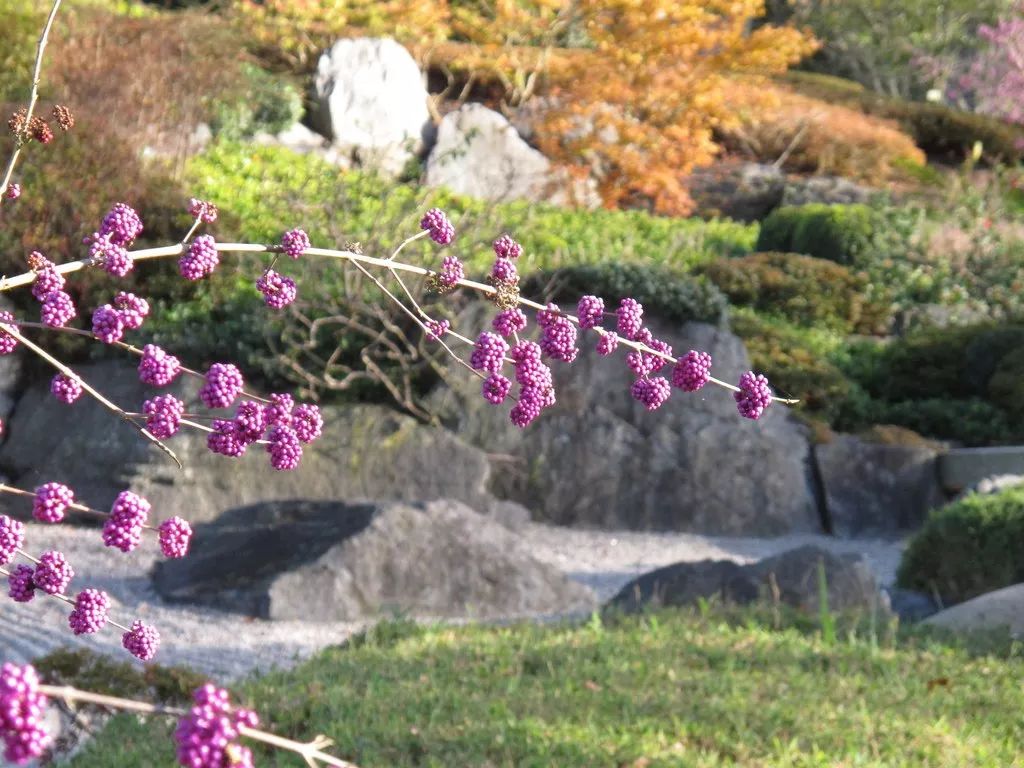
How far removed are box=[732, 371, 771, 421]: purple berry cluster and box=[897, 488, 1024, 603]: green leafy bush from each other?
4952mm

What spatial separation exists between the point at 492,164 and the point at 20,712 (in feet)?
52.8

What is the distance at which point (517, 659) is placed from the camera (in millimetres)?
4395

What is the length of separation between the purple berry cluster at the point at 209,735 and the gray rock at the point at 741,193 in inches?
682

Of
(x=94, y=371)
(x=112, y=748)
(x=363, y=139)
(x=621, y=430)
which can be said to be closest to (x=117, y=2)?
(x=363, y=139)

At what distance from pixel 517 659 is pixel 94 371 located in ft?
17.9

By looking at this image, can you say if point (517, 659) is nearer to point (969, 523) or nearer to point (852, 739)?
point (852, 739)

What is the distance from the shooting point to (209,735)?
0.93 meters


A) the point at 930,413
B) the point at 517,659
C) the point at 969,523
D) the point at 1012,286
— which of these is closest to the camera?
the point at 517,659

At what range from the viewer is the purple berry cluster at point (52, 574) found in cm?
151

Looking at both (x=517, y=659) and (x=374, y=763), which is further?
(x=517, y=659)

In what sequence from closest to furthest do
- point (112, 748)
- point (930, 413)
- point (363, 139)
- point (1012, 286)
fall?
point (112, 748) < point (930, 413) < point (1012, 286) < point (363, 139)

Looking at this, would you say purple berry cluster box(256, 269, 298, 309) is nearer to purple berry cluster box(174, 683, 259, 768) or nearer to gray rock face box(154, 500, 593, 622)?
purple berry cluster box(174, 683, 259, 768)

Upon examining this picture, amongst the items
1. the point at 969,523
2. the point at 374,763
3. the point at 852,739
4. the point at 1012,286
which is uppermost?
the point at 1012,286

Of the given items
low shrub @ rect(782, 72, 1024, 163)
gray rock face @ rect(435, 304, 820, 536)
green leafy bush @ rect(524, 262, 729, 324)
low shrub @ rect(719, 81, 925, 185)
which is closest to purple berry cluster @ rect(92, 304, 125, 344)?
gray rock face @ rect(435, 304, 820, 536)
